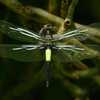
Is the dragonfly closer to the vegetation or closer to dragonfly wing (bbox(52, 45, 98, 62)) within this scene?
dragonfly wing (bbox(52, 45, 98, 62))

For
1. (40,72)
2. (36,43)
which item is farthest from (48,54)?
(40,72)

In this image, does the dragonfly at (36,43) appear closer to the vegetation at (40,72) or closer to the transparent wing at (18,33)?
the transparent wing at (18,33)

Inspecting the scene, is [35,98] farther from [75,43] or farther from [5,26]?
[5,26]

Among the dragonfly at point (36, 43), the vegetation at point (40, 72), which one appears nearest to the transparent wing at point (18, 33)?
the dragonfly at point (36, 43)

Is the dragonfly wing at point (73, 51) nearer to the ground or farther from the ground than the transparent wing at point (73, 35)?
nearer to the ground

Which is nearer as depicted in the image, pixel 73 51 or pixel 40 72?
pixel 73 51


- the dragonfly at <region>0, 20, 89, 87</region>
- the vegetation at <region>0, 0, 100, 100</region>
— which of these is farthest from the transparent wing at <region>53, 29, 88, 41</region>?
the vegetation at <region>0, 0, 100, 100</region>

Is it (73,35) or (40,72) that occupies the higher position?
(73,35)

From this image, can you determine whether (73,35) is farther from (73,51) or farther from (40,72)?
(40,72)

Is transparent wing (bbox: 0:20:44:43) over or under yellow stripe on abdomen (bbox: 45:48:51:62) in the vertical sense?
over
